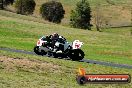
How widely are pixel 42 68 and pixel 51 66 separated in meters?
1.22

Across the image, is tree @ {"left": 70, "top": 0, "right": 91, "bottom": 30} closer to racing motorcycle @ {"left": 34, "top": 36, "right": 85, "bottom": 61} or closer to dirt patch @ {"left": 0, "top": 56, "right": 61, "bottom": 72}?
racing motorcycle @ {"left": 34, "top": 36, "right": 85, "bottom": 61}

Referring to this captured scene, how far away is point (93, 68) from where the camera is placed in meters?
29.3

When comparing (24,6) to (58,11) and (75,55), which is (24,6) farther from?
(75,55)

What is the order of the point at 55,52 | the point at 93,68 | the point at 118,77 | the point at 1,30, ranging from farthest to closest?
the point at 1,30
the point at 55,52
the point at 93,68
the point at 118,77

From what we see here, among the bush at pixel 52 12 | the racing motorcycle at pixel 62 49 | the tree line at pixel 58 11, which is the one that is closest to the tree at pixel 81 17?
the tree line at pixel 58 11

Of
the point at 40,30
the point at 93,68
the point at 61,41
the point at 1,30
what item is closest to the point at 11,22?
the point at 40,30

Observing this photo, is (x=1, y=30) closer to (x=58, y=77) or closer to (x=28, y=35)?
(x=28, y=35)

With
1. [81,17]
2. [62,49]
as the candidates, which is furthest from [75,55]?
[81,17]

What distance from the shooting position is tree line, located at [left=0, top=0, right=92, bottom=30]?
12764 centimetres

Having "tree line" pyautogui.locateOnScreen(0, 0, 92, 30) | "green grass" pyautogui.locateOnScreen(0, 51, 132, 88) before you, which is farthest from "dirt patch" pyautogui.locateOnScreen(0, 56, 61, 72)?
"tree line" pyautogui.locateOnScreen(0, 0, 92, 30)

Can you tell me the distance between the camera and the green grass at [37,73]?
70.3ft

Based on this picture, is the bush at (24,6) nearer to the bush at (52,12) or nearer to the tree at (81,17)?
the bush at (52,12)

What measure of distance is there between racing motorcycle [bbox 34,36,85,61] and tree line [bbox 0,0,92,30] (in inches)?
3584

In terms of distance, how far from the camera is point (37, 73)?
24.2 meters
